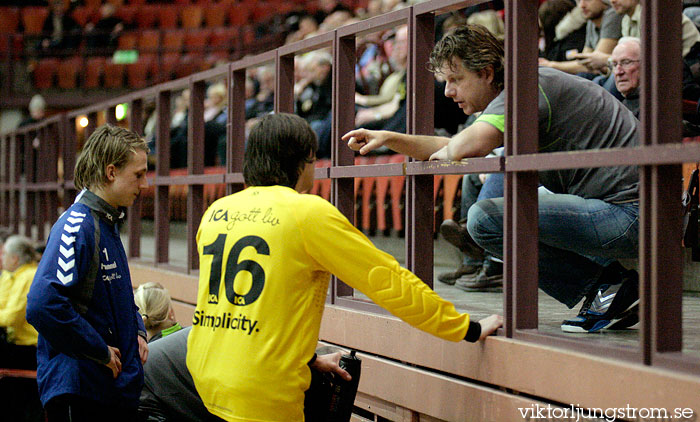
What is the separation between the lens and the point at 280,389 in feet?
6.11

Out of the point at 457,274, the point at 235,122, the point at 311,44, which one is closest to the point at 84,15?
the point at 235,122

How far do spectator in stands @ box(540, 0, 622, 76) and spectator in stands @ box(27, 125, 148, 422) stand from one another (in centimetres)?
208

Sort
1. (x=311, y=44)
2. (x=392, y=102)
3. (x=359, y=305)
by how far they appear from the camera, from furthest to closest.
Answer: (x=392, y=102) < (x=311, y=44) < (x=359, y=305)

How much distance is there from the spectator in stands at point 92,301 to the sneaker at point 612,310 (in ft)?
3.89

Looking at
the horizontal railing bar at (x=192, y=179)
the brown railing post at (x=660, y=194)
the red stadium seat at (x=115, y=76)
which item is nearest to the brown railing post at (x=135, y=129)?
the horizontal railing bar at (x=192, y=179)

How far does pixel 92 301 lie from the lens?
2.14 metres

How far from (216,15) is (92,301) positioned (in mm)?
11500

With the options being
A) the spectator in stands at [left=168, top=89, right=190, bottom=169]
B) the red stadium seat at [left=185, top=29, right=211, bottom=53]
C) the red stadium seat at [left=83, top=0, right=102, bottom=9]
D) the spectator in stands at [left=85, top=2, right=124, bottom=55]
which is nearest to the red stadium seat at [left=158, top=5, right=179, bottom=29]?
the spectator in stands at [left=85, top=2, right=124, bottom=55]

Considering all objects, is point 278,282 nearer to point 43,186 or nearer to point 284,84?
point 284,84

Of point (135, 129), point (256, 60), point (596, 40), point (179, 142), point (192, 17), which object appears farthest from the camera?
point (192, 17)

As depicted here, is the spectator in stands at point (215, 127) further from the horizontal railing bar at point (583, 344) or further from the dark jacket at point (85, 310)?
the horizontal railing bar at point (583, 344)

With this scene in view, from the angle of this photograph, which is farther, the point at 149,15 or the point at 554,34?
the point at 149,15

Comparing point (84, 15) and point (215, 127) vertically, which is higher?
point (84, 15)

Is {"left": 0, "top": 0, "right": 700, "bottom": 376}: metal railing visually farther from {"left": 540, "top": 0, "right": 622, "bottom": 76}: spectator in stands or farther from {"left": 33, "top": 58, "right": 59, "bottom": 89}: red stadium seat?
{"left": 33, "top": 58, "right": 59, "bottom": 89}: red stadium seat
